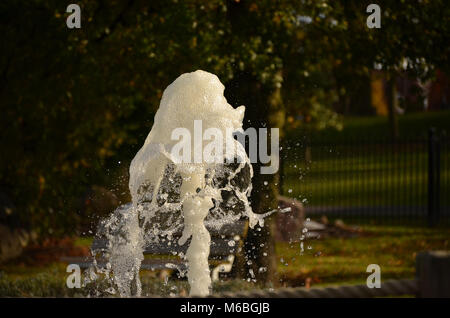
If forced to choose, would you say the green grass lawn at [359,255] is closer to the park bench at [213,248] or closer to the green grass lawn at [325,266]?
the green grass lawn at [325,266]

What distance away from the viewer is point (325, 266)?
423 inches

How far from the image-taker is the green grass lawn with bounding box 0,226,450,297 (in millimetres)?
7090

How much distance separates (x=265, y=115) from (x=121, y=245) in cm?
262

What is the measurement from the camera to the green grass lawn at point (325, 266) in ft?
23.3

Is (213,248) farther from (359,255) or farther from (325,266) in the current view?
(359,255)

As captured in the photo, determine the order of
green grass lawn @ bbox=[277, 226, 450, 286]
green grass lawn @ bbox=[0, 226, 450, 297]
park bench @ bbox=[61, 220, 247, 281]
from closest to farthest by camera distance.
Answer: green grass lawn @ bbox=[0, 226, 450, 297] → park bench @ bbox=[61, 220, 247, 281] → green grass lawn @ bbox=[277, 226, 450, 286]

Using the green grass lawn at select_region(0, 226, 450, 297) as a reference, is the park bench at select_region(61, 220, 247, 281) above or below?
above

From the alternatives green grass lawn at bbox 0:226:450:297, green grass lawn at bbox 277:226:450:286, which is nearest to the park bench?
green grass lawn at bbox 0:226:450:297

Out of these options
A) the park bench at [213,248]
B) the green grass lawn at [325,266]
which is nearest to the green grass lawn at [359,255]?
the green grass lawn at [325,266]

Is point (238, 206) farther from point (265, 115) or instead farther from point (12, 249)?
point (12, 249)

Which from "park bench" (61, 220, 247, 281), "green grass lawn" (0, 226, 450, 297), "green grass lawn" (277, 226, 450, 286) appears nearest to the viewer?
"green grass lawn" (0, 226, 450, 297)

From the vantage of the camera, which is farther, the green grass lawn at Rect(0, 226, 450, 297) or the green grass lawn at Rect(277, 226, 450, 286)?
the green grass lawn at Rect(277, 226, 450, 286)

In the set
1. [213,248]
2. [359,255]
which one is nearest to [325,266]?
[359,255]

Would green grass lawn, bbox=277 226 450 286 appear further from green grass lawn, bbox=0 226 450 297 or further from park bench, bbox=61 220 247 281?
park bench, bbox=61 220 247 281
